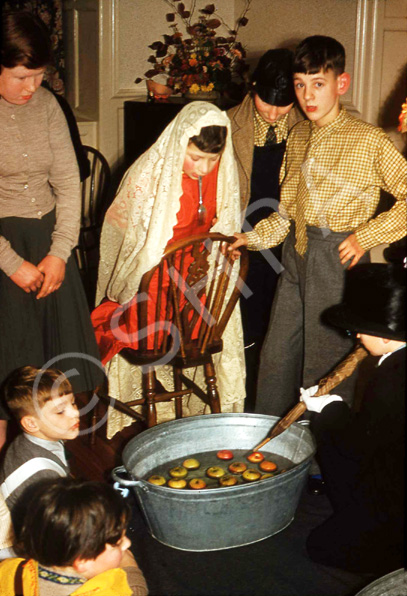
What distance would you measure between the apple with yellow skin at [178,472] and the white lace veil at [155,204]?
21.2 inches

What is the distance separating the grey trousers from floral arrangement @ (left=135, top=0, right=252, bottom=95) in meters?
1.49

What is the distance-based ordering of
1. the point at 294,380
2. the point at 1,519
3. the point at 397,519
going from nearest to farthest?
the point at 1,519 < the point at 397,519 < the point at 294,380

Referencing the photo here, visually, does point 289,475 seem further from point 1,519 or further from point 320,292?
point 1,519

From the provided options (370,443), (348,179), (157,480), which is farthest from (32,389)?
(348,179)

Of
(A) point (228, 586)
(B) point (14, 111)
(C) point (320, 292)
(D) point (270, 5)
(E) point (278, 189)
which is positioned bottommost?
(A) point (228, 586)

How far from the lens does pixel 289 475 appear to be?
199cm

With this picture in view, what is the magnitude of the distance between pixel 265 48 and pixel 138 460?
234 centimetres

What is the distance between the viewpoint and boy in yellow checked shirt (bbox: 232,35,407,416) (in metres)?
2.15

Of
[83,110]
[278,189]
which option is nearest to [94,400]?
[278,189]

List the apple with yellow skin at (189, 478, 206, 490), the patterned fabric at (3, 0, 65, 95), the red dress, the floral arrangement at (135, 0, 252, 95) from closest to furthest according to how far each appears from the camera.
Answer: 1. the apple with yellow skin at (189, 478, 206, 490)
2. the red dress
3. the floral arrangement at (135, 0, 252, 95)
4. the patterned fabric at (3, 0, 65, 95)

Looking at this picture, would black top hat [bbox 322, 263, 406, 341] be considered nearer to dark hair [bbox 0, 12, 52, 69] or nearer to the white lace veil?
the white lace veil

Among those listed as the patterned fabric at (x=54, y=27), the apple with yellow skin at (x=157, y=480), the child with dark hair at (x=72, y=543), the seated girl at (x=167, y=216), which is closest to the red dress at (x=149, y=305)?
the seated girl at (x=167, y=216)

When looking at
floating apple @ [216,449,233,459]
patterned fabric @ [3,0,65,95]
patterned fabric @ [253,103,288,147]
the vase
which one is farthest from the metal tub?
patterned fabric @ [3,0,65,95]

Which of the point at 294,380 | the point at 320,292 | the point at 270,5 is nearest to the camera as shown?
the point at 320,292
